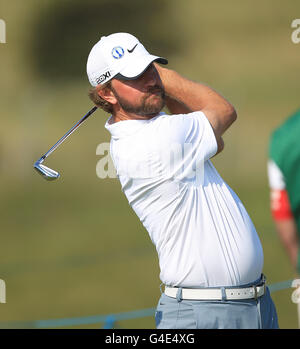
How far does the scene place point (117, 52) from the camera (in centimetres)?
241

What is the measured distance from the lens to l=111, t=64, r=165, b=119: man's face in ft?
7.70

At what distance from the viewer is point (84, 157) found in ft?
42.9

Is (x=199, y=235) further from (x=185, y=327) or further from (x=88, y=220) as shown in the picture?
(x=88, y=220)

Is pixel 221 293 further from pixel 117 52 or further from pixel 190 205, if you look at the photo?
pixel 117 52

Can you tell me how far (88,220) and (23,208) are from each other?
4.64 feet

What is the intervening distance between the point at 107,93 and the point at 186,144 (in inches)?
14.4

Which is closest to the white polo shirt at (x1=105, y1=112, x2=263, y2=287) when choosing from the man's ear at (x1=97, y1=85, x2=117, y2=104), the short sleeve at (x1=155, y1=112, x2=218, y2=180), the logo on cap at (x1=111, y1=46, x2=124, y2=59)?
the short sleeve at (x1=155, y1=112, x2=218, y2=180)

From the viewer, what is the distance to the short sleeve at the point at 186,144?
2.27m

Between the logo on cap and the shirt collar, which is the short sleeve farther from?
the logo on cap

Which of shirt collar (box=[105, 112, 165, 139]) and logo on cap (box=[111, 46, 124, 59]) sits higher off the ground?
logo on cap (box=[111, 46, 124, 59])

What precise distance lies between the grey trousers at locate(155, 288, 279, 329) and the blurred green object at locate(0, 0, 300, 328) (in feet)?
7.89

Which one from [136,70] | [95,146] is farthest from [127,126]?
[95,146]

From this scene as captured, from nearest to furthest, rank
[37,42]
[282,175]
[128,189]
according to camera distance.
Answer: [282,175]
[128,189]
[37,42]
